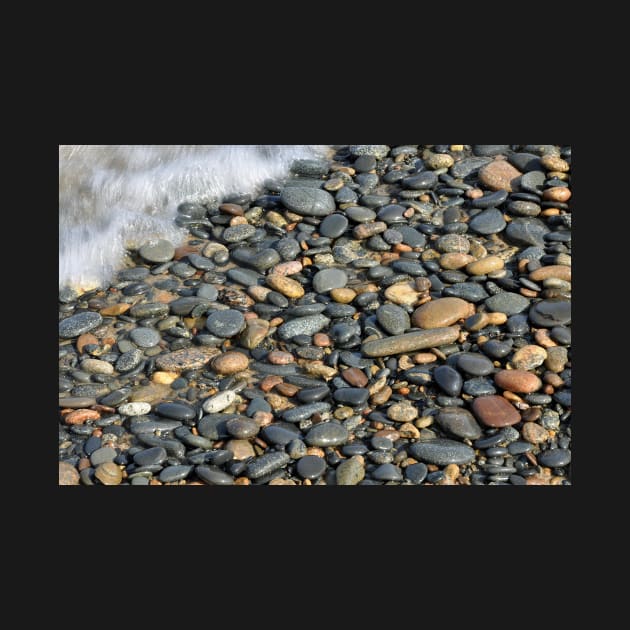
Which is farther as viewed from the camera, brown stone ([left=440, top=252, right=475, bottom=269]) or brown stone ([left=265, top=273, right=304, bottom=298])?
brown stone ([left=440, top=252, right=475, bottom=269])

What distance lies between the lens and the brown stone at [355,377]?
17.6ft

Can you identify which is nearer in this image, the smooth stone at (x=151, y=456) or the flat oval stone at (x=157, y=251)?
the smooth stone at (x=151, y=456)

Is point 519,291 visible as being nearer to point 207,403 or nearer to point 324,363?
point 324,363

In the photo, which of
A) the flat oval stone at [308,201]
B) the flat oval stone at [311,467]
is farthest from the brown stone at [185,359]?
the flat oval stone at [308,201]

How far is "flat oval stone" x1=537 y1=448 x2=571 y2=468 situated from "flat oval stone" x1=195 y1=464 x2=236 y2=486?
2.06 meters

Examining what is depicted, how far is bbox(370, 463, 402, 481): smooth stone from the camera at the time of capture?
473 centimetres

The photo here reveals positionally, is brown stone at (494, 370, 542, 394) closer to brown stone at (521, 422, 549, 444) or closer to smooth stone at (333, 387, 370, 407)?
brown stone at (521, 422, 549, 444)

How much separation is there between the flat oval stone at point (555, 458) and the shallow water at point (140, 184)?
4.01 meters

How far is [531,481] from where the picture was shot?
480 centimetres

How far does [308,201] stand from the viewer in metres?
7.24

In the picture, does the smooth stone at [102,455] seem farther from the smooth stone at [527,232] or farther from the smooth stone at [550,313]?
the smooth stone at [527,232]

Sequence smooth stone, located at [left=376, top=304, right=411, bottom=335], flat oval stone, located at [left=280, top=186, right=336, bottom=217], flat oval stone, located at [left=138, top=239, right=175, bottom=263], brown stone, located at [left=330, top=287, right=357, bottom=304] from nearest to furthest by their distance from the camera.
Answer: smooth stone, located at [left=376, top=304, right=411, bottom=335]
brown stone, located at [left=330, top=287, right=357, bottom=304]
flat oval stone, located at [left=138, top=239, right=175, bottom=263]
flat oval stone, located at [left=280, top=186, right=336, bottom=217]

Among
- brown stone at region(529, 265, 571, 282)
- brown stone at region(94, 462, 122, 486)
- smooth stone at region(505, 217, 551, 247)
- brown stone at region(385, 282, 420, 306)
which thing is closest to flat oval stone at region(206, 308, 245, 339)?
brown stone at region(385, 282, 420, 306)

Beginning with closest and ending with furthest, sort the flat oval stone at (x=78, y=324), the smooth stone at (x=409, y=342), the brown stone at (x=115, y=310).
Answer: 1. the smooth stone at (x=409, y=342)
2. the flat oval stone at (x=78, y=324)
3. the brown stone at (x=115, y=310)
